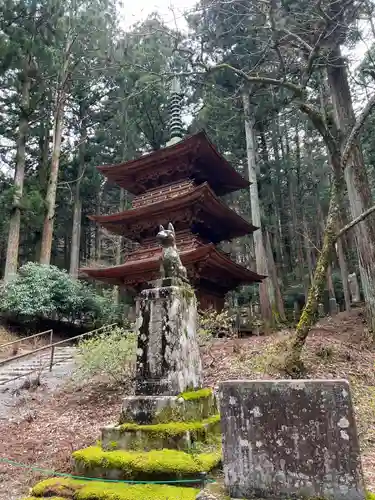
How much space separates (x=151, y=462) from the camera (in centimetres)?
326

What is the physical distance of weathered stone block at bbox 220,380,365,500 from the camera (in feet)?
7.47

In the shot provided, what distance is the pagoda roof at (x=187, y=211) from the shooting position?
39.5 ft

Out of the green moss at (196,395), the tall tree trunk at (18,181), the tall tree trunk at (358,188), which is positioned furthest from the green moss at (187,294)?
the tall tree trunk at (18,181)

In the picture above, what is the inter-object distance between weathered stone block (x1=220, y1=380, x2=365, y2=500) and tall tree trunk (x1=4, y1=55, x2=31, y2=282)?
51.7ft

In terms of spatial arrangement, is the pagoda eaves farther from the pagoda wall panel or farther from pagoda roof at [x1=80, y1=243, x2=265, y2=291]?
Answer: the pagoda wall panel

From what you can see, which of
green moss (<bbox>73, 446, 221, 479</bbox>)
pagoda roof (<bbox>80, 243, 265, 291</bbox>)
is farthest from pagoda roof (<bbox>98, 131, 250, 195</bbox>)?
green moss (<bbox>73, 446, 221, 479</bbox>)

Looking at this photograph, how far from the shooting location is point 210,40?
546 inches

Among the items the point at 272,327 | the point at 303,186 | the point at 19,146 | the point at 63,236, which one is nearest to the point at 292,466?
the point at 272,327

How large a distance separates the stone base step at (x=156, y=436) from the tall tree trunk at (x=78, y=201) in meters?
18.4

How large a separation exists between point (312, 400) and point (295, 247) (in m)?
25.4

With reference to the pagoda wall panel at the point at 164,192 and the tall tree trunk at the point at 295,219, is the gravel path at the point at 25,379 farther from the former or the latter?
the tall tree trunk at the point at 295,219

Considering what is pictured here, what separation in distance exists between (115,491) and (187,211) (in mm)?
10195

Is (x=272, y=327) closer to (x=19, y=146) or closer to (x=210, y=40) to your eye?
(x=210, y=40)

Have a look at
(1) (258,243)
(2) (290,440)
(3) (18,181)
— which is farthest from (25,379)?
(3) (18,181)
